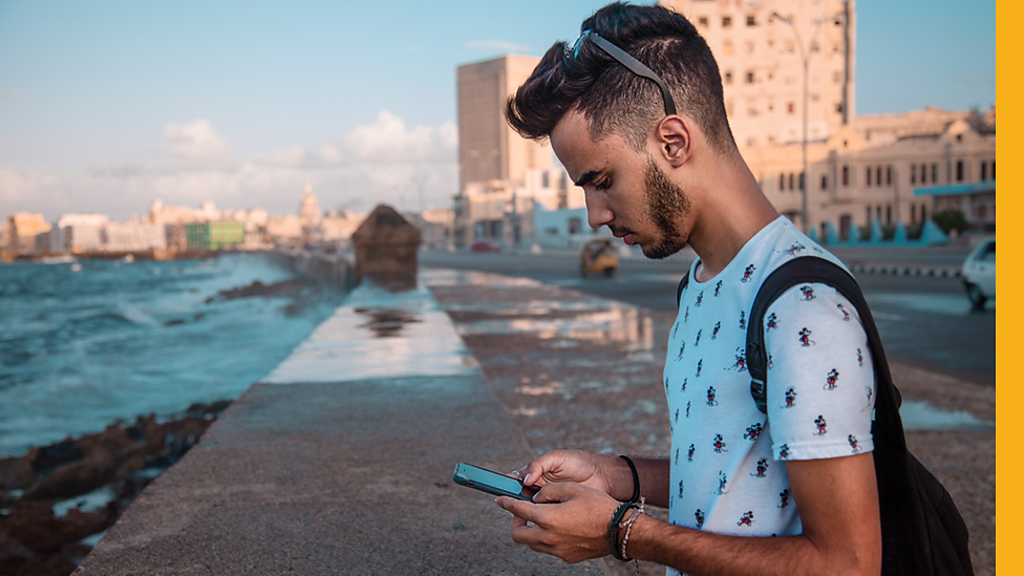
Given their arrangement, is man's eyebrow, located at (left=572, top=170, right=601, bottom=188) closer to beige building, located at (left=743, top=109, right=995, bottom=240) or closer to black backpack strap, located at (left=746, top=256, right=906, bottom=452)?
black backpack strap, located at (left=746, top=256, right=906, bottom=452)

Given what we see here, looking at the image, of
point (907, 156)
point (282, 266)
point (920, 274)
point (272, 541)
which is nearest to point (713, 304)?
point (272, 541)

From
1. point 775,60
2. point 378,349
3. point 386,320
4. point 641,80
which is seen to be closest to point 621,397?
point 378,349

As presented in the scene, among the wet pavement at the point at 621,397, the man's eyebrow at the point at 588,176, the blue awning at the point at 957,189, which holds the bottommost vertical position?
the wet pavement at the point at 621,397

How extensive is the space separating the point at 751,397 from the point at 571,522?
0.34m

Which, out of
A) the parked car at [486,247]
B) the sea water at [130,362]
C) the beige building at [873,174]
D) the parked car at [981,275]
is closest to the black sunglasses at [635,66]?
the sea water at [130,362]

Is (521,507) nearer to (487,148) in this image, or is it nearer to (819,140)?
(819,140)

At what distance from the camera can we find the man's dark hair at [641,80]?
1259 mm

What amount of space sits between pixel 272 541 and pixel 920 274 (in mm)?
22979

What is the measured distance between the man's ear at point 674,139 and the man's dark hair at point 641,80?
21mm

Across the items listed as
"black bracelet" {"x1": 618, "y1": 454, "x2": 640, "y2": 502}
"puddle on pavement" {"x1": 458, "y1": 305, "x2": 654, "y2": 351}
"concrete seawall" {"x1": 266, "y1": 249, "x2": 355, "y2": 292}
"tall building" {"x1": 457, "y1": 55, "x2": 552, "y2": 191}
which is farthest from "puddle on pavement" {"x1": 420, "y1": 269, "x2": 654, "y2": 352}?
"tall building" {"x1": 457, "y1": 55, "x2": 552, "y2": 191}

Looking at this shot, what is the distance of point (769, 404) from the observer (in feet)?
3.42

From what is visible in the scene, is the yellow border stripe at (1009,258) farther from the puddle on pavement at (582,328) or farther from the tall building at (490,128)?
the tall building at (490,128)

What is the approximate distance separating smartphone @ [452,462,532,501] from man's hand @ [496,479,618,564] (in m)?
0.09

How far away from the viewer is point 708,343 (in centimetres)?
121
